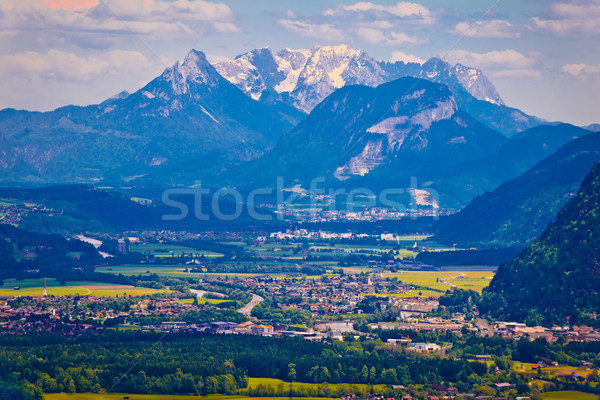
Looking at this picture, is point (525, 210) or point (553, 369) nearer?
point (553, 369)

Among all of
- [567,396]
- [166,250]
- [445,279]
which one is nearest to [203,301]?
[445,279]

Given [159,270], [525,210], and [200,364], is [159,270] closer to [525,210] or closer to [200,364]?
[525,210]

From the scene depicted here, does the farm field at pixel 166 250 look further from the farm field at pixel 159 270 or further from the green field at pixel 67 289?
the green field at pixel 67 289

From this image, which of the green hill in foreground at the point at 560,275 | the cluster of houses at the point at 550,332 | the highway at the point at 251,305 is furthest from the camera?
the highway at the point at 251,305

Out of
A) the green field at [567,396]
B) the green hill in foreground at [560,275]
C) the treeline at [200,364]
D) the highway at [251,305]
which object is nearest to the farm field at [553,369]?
the treeline at [200,364]

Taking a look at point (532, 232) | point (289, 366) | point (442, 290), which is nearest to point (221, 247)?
point (532, 232)

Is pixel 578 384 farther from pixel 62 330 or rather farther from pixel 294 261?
pixel 294 261

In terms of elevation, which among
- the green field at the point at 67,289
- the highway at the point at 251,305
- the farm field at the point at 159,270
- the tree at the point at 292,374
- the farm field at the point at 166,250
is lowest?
the tree at the point at 292,374
